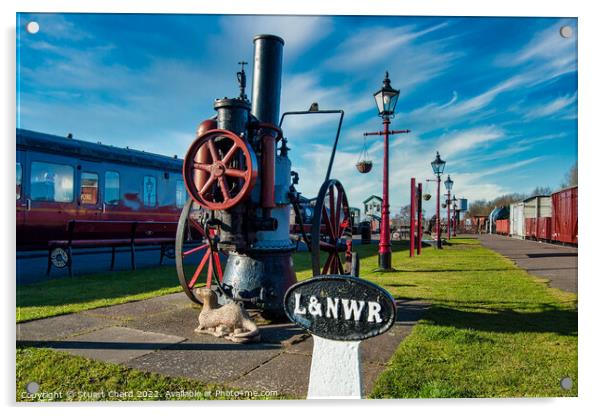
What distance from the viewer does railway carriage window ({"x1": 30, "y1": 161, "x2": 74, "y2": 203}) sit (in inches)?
276

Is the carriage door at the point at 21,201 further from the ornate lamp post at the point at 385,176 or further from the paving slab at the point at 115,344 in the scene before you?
the ornate lamp post at the point at 385,176

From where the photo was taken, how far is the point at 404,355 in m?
2.97

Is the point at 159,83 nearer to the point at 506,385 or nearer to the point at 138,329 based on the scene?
the point at 138,329

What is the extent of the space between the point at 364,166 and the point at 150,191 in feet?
23.1

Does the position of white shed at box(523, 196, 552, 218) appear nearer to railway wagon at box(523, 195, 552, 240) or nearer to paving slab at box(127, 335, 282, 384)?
railway wagon at box(523, 195, 552, 240)

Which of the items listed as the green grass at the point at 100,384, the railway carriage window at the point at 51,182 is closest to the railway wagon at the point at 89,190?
the railway carriage window at the point at 51,182

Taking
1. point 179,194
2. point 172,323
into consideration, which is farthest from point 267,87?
point 179,194

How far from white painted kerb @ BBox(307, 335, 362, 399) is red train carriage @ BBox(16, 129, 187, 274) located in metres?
4.65

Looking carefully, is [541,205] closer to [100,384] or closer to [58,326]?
[58,326]

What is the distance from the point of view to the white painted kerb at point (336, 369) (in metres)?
1.79

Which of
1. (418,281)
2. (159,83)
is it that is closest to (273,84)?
(159,83)

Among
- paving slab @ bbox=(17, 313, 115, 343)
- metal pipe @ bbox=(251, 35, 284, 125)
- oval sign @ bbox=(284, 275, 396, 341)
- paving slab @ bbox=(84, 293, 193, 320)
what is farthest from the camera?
paving slab @ bbox=(84, 293, 193, 320)

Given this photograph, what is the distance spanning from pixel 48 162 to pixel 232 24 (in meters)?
5.79

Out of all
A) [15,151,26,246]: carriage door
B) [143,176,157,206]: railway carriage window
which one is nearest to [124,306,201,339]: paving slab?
[15,151,26,246]: carriage door
